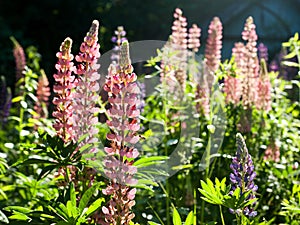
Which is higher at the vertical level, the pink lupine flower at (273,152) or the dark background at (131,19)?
the dark background at (131,19)

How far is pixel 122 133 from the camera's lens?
1.59 metres

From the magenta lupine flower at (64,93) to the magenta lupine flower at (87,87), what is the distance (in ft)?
0.07

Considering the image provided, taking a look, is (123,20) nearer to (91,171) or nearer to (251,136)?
(251,136)

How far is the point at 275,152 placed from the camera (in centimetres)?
282

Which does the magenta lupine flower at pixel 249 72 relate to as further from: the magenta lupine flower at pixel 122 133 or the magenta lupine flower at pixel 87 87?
the magenta lupine flower at pixel 122 133

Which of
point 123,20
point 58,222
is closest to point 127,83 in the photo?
point 58,222

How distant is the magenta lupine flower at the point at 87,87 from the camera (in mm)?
1768

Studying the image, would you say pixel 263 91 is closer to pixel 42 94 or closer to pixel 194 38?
pixel 194 38

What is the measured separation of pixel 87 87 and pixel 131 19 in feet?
21.8

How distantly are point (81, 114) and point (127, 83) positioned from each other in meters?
0.36

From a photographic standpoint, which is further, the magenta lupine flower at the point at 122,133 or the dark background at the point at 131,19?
the dark background at the point at 131,19

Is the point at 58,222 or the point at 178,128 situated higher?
the point at 178,128

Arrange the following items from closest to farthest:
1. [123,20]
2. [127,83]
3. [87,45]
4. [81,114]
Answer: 1. [127,83]
2. [87,45]
3. [81,114]
4. [123,20]

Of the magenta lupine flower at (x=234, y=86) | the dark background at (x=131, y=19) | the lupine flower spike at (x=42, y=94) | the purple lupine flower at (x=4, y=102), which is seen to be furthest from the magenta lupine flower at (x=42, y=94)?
the dark background at (x=131, y=19)
